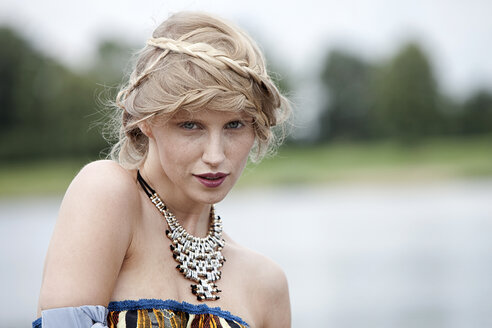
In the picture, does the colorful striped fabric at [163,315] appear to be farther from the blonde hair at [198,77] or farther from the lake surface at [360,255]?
the lake surface at [360,255]

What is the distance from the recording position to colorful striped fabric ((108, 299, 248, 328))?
213 cm

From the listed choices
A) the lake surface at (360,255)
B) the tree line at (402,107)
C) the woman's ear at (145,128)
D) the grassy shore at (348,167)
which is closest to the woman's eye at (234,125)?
the woman's ear at (145,128)

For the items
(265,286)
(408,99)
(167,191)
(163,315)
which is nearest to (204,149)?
(167,191)

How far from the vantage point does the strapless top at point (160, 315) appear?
6.98 feet

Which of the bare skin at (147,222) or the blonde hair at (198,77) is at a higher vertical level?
the blonde hair at (198,77)

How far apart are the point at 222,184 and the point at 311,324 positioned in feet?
20.7

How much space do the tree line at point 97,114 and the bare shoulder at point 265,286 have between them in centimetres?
3032

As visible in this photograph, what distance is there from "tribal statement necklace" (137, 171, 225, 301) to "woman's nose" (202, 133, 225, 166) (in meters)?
0.31

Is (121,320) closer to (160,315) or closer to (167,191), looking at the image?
(160,315)

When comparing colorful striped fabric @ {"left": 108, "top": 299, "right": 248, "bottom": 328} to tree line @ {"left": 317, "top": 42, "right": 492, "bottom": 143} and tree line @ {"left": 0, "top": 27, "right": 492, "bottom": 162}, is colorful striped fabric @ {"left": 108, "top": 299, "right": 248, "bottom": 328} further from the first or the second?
tree line @ {"left": 317, "top": 42, "right": 492, "bottom": 143}

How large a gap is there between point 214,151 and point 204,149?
0.13 feet

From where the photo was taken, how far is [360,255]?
1246 centimetres

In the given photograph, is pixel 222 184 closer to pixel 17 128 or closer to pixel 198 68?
pixel 198 68

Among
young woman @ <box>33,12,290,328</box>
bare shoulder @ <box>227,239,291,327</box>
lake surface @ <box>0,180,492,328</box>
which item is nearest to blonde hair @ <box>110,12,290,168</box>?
young woman @ <box>33,12,290,328</box>
